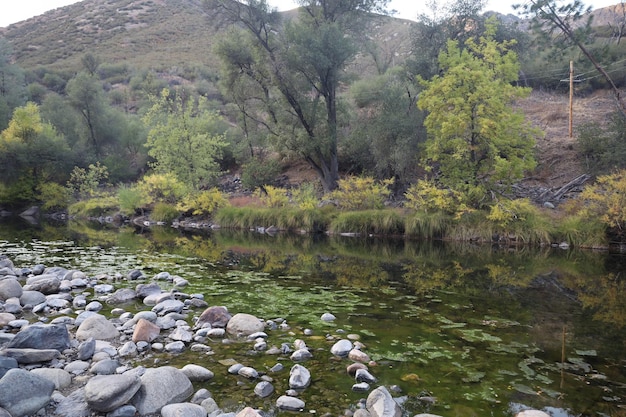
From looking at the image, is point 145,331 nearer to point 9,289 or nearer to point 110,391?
point 110,391

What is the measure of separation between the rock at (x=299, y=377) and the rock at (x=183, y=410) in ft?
3.62

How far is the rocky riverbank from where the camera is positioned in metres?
4.48

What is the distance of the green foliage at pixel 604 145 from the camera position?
20891 mm

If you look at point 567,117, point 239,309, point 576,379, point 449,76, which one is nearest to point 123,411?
point 239,309

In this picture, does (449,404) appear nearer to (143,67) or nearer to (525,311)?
(525,311)

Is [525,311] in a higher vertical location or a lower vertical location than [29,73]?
lower

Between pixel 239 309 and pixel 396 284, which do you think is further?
pixel 396 284

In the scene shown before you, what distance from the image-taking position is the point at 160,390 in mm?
4754

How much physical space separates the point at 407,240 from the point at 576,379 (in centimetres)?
1414

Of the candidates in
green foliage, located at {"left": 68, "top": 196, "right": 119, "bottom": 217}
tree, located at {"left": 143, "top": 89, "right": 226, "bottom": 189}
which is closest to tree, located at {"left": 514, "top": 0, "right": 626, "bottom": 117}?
tree, located at {"left": 143, "top": 89, "right": 226, "bottom": 189}

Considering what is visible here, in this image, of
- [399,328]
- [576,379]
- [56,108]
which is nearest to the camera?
[576,379]

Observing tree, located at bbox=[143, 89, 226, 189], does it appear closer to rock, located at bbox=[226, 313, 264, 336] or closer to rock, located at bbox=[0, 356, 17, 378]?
rock, located at bbox=[226, 313, 264, 336]

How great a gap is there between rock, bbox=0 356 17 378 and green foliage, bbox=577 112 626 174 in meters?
22.1

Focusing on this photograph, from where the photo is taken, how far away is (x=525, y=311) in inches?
332
